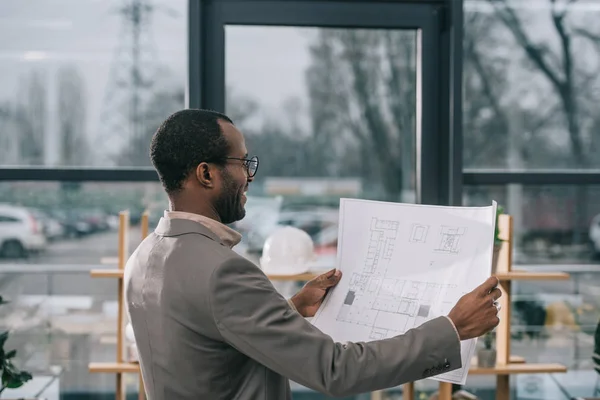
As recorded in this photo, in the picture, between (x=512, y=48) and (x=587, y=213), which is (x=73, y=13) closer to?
(x=512, y=48)

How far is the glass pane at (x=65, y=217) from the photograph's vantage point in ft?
9.44

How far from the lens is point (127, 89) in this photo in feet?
9.43

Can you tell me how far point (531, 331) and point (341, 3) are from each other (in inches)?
58.4

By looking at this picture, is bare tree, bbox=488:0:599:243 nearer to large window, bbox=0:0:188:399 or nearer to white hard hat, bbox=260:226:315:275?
white hard hat, bbox=260:226:315:275

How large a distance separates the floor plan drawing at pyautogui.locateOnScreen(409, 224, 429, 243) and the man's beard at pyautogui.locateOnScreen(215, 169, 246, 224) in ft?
1.35

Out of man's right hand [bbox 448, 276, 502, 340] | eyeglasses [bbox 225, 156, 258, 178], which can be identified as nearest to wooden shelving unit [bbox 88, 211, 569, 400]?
eyeglasses [bbox 225, 156, 258, 178]

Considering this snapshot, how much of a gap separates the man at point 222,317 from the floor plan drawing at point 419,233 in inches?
10.7

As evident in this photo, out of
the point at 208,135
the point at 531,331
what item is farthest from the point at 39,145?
the point at 531,331

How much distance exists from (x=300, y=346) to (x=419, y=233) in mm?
482

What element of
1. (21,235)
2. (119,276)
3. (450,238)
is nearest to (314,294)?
(450,238)

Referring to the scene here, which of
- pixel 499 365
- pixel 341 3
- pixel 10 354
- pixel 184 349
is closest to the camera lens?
pixel 184 349

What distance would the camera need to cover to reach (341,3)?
286cm

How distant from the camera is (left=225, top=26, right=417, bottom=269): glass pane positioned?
289 cm

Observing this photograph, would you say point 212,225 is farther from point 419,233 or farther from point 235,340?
point 419,233
